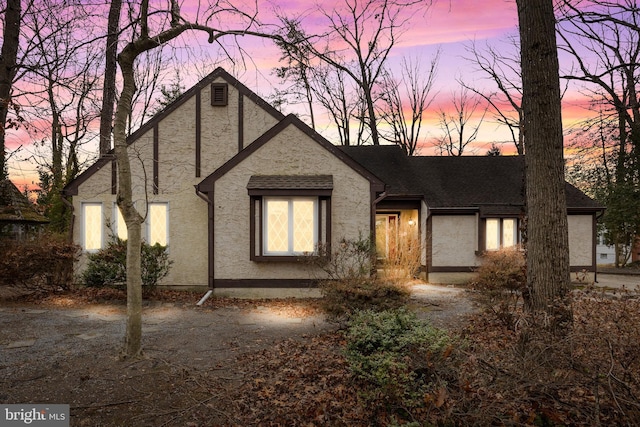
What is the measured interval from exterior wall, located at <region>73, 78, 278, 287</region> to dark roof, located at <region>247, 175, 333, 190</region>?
84.5 inches

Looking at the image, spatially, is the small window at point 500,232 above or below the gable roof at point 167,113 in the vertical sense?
below

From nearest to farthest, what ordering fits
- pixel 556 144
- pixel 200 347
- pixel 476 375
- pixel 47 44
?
1. pixel 476 375
2. pixel 556 144
3. pixel 200 347
4. pixel 47 44

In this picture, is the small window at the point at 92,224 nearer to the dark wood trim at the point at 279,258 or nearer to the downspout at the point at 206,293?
the downspout at the point at 206,293

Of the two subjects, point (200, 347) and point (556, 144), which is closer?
point (556, 144)

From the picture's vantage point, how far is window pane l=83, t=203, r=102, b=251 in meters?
11.9

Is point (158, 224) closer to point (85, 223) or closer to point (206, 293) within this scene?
point (85, 223)

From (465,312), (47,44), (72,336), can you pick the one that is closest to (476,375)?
(465,312)

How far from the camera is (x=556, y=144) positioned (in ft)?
16.7

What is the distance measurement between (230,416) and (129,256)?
2732mm

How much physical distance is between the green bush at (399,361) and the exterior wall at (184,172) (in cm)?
853

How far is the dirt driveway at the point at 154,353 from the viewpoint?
13.3 ft

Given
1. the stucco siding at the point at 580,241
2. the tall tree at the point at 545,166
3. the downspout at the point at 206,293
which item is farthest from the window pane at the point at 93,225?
the stucco siding at the point at 580,241

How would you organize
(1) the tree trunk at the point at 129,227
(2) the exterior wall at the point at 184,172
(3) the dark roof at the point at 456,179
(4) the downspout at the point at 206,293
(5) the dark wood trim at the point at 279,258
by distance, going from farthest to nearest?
(3) the dark roof at the point at 456,179
(2) the exterior wall at the point at 184,172
(5) the dark wood trim at the point at 279,258
(4) the downspout at the point at 206,293
(1) the tree trunk at the point at 129,227

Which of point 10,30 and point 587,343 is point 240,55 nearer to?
point 587,343
